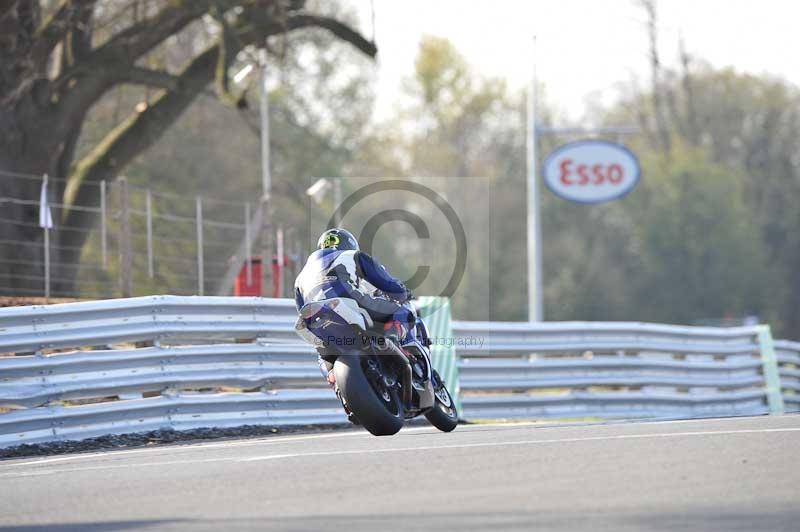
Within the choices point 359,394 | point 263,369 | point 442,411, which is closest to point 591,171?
point 263,369

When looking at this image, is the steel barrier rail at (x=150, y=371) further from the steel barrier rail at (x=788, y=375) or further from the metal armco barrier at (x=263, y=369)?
the steel barrier rail at (x=788, y=375)

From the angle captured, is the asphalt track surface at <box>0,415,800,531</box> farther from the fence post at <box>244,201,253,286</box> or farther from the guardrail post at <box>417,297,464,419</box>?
the fence post at <box>244,201,253,286</box>

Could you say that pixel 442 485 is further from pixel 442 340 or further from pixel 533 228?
pixel 533 228

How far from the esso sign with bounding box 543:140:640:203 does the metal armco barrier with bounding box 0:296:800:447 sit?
8825mm

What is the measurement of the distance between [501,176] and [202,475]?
4990cm

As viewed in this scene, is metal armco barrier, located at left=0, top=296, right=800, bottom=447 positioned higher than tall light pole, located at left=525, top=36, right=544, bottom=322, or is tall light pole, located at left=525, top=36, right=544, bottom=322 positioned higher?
tall light pole, located at left=525, top=36, right=544, bottom=322

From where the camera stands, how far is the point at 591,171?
26719 mm

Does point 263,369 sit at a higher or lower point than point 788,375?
higher

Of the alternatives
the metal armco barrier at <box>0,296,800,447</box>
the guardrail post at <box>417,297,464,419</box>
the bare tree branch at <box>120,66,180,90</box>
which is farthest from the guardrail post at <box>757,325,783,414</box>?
the bare tree branch at <box>120,66,180,90</box>

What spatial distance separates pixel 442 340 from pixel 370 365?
163 inches

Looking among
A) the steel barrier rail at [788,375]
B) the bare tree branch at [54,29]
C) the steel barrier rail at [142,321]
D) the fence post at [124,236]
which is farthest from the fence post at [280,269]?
the steel barrier rail at [788,375]

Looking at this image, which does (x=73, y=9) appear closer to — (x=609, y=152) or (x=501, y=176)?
(x=609, y=152)

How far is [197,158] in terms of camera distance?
39156mm

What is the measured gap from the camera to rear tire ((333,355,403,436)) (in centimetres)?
1033
